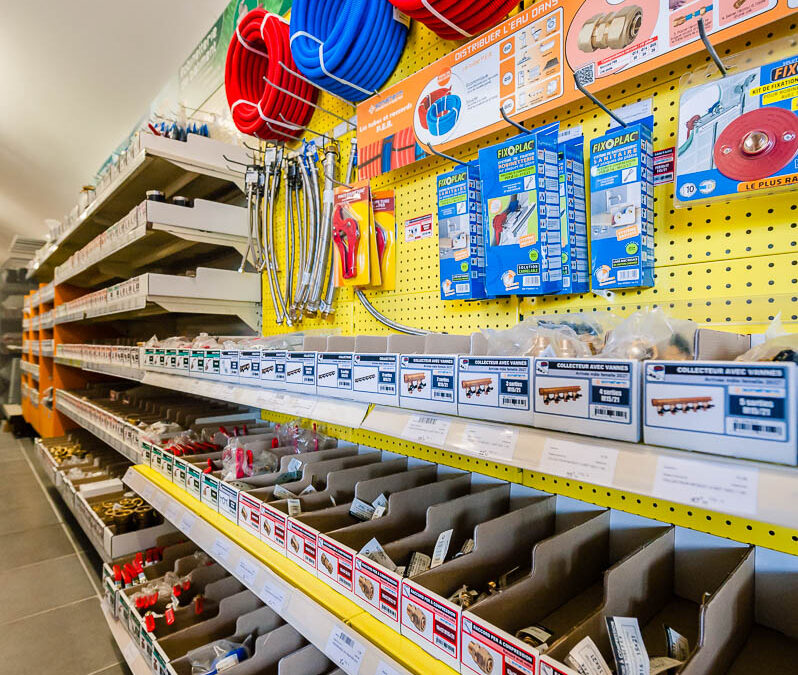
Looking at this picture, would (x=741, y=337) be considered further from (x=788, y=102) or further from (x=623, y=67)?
(x=623, y=67)

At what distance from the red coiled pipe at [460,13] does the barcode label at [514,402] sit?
102cm

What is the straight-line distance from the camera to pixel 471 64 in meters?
1.21

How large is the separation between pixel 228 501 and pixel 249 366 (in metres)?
0.39

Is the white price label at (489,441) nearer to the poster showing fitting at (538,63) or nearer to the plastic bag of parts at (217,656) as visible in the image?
the poster showing fitting at (538,63)

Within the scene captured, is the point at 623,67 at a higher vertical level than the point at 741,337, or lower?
higher

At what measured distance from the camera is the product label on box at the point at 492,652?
0.58 meters

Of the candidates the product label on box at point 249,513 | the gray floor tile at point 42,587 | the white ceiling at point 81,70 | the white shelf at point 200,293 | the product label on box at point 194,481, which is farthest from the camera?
the white ceiling at point 81,70

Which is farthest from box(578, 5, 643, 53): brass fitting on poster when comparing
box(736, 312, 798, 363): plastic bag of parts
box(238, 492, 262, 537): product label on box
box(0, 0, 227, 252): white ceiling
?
box(0, 0, 227, 252): white ceiling

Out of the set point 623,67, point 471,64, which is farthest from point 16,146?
point 623,67

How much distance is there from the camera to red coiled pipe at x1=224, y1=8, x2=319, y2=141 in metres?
1.92

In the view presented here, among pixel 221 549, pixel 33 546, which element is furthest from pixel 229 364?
pixel 33 546

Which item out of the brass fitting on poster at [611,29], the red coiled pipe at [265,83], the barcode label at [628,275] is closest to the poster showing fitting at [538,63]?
the brass fitting on poster at [611,29]

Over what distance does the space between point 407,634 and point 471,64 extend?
1.27m

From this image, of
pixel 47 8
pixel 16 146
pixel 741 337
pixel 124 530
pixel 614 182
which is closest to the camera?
pixel 741 337
